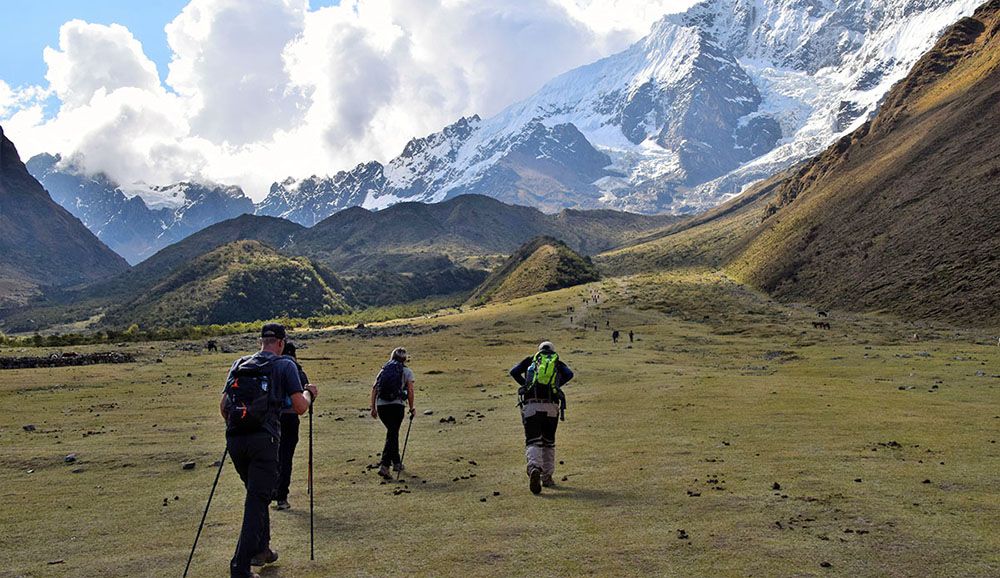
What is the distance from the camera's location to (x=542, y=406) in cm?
1650

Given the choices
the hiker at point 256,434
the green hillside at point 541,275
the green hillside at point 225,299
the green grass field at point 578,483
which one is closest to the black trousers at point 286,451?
the green grass field at point 578,483

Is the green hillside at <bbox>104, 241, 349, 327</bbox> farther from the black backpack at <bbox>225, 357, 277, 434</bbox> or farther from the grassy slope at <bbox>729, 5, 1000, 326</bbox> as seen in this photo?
the black backpack at <bbox>225, 357, 277, 434</bbox>

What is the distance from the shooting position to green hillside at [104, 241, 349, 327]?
168075 millimetres

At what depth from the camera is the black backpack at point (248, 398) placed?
1079 cm

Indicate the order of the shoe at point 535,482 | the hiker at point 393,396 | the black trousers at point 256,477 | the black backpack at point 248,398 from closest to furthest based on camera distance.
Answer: the black trousers at point 256,477, the black backpack at point 248,398, the shoe at point 535,482, the hiker at point 393,396

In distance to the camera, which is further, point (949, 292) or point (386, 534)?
point (949, 292)

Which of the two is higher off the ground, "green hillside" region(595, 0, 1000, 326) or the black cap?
"green hillside" region(595, 0, 1000, 326)

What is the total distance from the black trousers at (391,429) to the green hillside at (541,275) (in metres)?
131

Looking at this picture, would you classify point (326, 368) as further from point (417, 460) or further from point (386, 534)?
A: point (386, 534)

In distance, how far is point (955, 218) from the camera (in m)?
85.9

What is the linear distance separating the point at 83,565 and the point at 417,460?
30.2 feet

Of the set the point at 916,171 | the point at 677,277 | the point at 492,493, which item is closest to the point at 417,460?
the point at 492,493

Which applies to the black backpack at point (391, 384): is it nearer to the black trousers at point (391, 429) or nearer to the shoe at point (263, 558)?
the black trousers at point (391, 429)

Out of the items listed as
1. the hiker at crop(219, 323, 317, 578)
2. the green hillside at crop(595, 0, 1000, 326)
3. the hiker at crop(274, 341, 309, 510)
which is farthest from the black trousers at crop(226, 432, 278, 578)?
the green hillside at crop(595, 0, 1000, 326)
